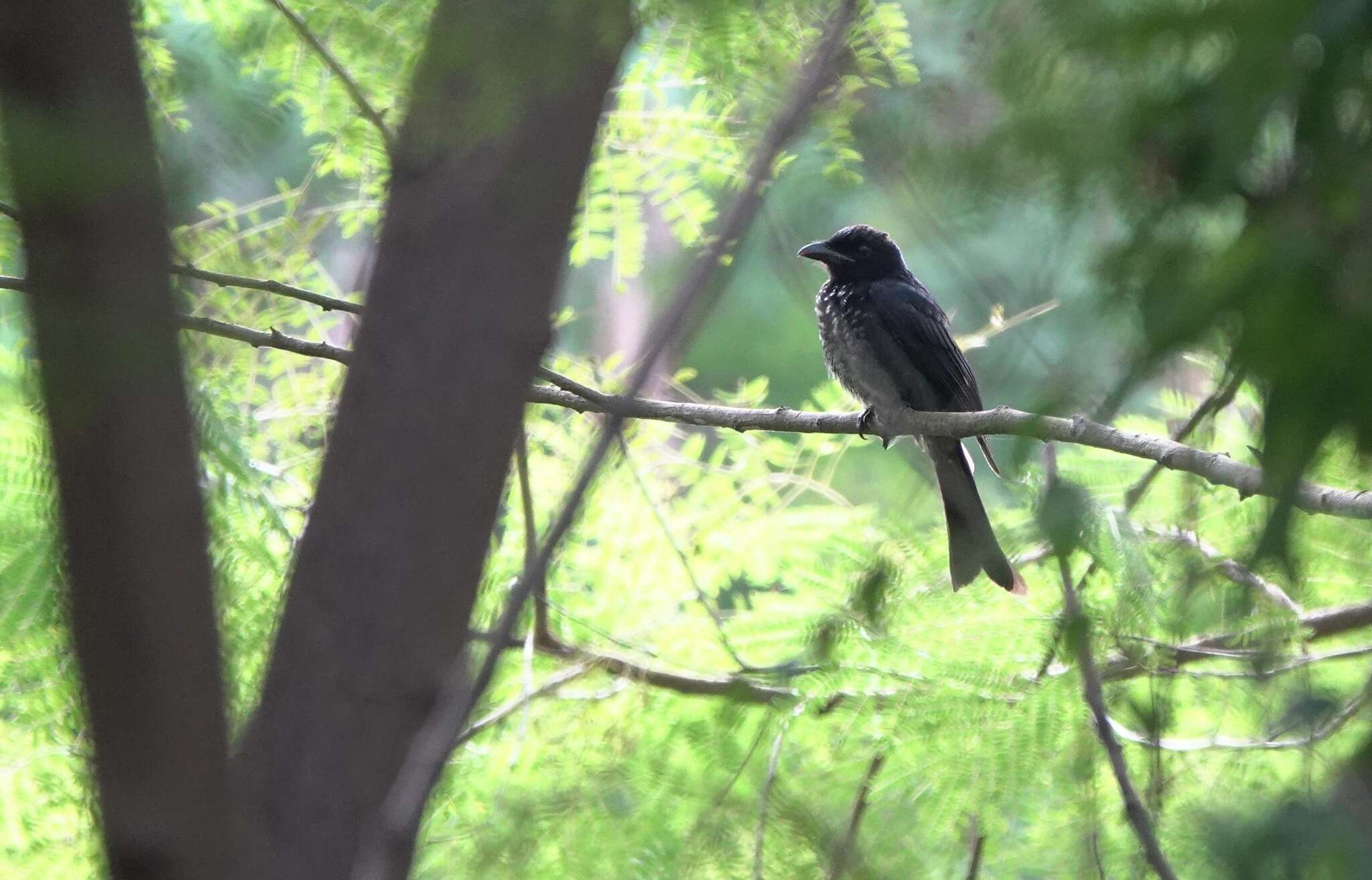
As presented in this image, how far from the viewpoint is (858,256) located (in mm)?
5207

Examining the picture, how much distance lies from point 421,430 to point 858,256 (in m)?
3.38

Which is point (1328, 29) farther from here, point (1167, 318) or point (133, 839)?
point (133, 839)

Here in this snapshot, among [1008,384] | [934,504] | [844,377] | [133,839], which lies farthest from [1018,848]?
[133,839]

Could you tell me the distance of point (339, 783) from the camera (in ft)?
6.21

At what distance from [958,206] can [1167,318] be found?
0.78 ft

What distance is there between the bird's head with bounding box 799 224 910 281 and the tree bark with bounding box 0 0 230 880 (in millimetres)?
4065

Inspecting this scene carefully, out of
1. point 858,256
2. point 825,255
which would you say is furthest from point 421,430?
point 858,256

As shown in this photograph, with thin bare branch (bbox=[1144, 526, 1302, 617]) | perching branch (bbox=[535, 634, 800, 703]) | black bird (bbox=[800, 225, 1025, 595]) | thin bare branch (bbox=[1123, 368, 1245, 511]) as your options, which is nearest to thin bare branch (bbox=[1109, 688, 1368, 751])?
thin bare branch (bbox=[1144, 526, 1302, 617])

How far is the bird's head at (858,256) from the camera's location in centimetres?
515

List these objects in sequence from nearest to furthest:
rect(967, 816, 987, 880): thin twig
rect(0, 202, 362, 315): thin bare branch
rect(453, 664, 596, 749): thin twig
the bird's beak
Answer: rect(0, 202, 362, 315): thin bare branch → rect(967, 816, 987, 880): thin twig → rect(453, 664, 596, 749): thin twig → the bird's beak

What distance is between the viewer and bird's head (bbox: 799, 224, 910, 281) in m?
5.15

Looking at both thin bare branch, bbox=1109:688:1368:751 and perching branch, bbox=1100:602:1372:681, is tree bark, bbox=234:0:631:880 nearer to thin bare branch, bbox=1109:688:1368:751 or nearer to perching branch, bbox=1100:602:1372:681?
thin bare branch, bbox=1109:688:1368:751

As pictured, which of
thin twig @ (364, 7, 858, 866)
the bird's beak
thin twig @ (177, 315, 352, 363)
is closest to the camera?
thin twig @ (364, 7, 858, 866)

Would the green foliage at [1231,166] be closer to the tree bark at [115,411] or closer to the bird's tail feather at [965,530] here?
the bird's tail feather at [965,530]
